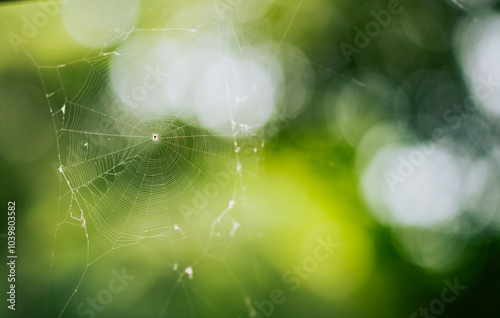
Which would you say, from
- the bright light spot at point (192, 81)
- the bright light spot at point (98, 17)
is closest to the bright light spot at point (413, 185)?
the bright light spot at point (192, 81)

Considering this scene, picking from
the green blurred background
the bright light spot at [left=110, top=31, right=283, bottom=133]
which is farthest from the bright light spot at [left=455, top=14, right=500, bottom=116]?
the bright light spot at [left=110, top=31, right=283, bottom=133]

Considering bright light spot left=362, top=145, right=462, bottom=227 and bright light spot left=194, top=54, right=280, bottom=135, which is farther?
bright light spot left=362, top=145, right=462, bottom=227

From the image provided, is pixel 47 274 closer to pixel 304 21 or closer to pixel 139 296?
pixel 139 296

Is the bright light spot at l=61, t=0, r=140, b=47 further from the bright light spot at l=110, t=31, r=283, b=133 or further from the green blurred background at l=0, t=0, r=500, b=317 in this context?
the bright light spot at l=110, t=31, r=283, b=133

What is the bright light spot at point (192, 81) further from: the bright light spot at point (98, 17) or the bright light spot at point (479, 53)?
the bright light spot at point (479, 53)

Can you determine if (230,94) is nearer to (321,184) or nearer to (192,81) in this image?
(192,81)

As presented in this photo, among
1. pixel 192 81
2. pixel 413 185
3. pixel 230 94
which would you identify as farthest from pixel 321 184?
pixel 192 81

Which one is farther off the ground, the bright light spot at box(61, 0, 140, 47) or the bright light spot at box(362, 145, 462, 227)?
the bright light spot at box(61, 0, 140, 47)
